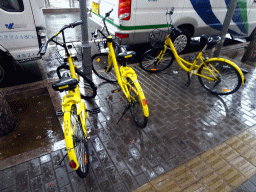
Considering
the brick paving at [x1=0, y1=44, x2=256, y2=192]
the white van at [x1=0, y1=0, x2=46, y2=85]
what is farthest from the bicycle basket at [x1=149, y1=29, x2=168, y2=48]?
the white van at [x1=0, y1=0, x2=46, y2=85]

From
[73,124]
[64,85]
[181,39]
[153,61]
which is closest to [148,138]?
[73,124]

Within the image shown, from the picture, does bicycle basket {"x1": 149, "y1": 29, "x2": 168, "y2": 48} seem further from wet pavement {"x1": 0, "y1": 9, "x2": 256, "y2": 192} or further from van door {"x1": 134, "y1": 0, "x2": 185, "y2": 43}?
wet pavement {"x1": 0, "y1": 9, "x2": 256, "y2": 192}

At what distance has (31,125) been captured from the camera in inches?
136

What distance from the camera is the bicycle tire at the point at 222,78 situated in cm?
417

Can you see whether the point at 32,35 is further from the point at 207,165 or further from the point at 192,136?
the point at 207,165

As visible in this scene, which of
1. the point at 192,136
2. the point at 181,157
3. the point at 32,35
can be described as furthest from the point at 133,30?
the point at 181,157

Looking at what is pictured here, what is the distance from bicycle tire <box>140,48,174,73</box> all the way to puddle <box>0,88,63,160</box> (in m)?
2.69

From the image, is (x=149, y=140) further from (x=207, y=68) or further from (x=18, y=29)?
(x=18, y=29)

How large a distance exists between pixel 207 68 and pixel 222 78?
463mm

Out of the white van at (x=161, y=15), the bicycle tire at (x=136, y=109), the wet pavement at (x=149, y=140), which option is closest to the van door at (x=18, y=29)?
the wet pavement at (x=149, y=140)

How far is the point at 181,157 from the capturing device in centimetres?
296

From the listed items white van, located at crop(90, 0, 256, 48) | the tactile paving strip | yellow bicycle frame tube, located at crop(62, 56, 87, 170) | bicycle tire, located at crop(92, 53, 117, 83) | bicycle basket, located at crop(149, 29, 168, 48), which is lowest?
the tactile paving strip

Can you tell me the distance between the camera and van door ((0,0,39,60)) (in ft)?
12.6

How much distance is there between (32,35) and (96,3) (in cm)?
272
